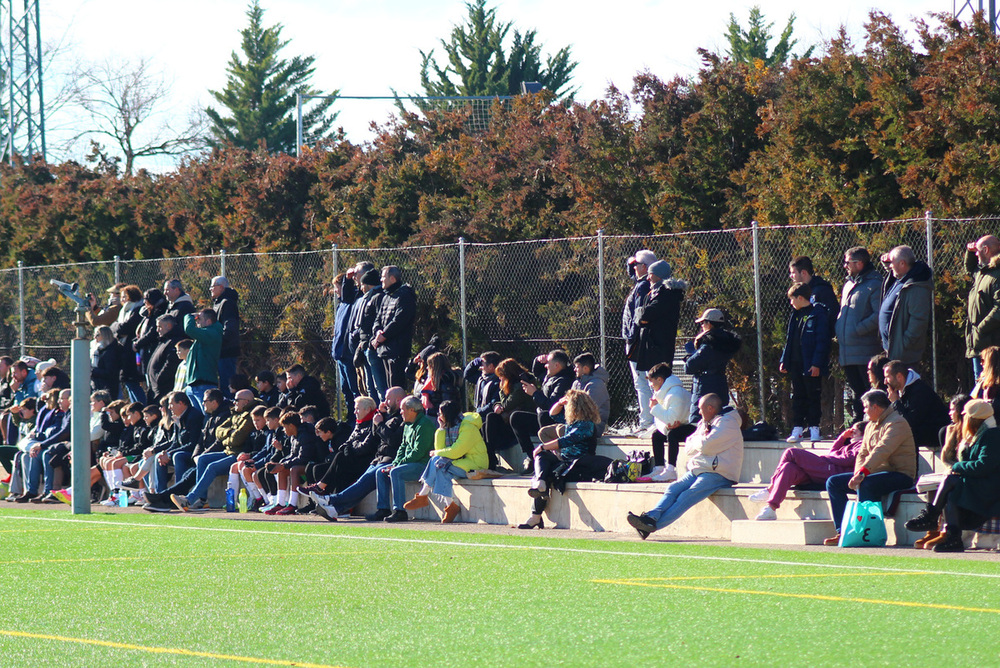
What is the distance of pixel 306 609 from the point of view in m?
8.24

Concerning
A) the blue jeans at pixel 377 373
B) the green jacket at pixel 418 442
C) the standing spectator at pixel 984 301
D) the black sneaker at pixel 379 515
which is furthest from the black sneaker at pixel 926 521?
the blue jeans at pixel 377 373

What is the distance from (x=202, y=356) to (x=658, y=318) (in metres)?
6.41

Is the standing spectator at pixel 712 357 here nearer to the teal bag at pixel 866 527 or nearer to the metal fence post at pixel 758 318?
the metal fence post at pixel 758 318

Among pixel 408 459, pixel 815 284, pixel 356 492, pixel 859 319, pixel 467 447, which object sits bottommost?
pixel 356 492

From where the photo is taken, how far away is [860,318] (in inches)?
532

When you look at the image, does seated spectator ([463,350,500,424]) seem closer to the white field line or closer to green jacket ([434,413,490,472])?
green jacket ([434,413,490,472])

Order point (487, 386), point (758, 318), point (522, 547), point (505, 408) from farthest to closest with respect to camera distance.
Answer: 1. point (487, 386)
2. point (505, 408)
3. point (758, 318)
4. point (522, 547)

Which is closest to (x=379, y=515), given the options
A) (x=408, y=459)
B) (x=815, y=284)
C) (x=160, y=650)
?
(x=408, y=459)

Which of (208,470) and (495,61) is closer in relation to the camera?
(208,470)

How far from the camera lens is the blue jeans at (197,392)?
719 inches

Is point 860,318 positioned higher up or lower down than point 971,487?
higher up

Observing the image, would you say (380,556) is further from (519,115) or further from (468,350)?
(519,115)

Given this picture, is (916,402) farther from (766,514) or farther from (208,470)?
(208,470)

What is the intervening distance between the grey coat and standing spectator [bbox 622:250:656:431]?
215cm
